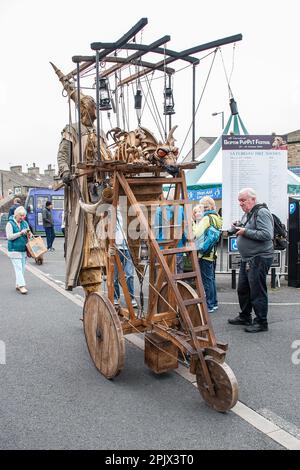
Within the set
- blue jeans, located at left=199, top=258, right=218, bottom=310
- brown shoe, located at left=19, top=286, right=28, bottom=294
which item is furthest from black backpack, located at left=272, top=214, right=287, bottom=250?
brown shoe, located at left=19, top=286, right=28, bottom=294

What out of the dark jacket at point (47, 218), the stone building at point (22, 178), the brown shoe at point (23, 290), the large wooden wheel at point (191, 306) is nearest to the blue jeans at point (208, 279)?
the large wooden wheel at point (191, 306)

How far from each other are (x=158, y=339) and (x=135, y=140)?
1.82 meters

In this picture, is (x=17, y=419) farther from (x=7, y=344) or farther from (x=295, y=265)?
(x=295, y=265)

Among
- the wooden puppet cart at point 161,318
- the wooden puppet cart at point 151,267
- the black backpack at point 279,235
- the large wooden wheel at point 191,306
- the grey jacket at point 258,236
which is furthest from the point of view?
the black backpack at point 279,235

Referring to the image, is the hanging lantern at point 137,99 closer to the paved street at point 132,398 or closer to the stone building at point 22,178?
the paved street at point 132,398

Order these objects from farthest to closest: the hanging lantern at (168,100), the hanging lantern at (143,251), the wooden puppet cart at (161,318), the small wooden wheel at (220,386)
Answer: the hanging lantern at (168,100) < the hanging lantern at (143,251) < the wooden puppet cart at (161,318) < the small wooden wheel at (220,386)

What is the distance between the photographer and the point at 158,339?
3865 mm

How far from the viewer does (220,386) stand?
10.4 feet

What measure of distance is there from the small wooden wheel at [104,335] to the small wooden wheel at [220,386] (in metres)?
0.72

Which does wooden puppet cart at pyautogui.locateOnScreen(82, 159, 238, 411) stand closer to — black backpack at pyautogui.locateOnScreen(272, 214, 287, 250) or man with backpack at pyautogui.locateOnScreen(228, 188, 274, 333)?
man with backpack at pyautogui.locateOnScreen(228, 188, 274, 333)

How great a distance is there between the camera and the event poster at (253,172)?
7.82 m

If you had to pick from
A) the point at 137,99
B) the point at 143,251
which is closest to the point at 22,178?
the point at 137,99

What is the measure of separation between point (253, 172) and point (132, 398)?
5.42 metres

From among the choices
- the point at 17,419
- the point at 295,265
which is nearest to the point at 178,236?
the point at 17,419
